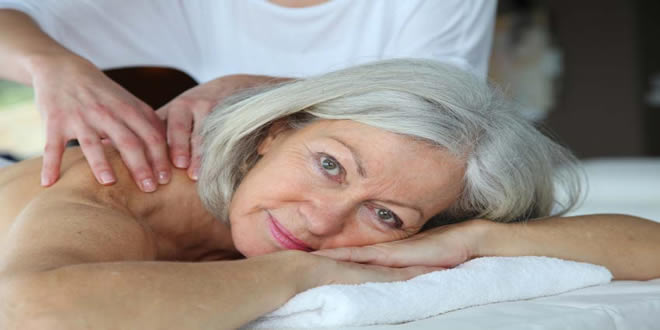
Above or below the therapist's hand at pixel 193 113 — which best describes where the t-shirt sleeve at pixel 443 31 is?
above

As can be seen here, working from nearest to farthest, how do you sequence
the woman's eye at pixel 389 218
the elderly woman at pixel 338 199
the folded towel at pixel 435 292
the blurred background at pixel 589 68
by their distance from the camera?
the folded towel at pixel 435 292
the elderly woman at pixel 338 199
the woman's eye at pixel 389 218
the blurred background at pixel 589 68

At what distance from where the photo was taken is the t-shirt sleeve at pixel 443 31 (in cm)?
200

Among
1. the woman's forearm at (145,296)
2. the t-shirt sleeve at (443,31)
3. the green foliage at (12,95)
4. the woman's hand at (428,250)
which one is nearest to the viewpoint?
the woman's forearm at (145,296)

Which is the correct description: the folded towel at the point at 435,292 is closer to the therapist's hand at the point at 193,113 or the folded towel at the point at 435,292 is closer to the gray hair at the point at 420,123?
the gray hair at the point at 420,123

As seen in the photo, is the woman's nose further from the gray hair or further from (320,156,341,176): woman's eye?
the gray hair

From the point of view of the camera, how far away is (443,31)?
201 cm

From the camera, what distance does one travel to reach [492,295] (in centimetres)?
126

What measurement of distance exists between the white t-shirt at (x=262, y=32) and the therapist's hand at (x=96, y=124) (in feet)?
1.64

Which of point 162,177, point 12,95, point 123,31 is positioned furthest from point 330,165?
point 12,95

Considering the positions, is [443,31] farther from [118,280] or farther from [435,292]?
[118,280]

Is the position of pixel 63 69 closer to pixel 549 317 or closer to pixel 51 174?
pixel 51 174

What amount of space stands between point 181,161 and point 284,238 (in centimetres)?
33

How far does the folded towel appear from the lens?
1.08m

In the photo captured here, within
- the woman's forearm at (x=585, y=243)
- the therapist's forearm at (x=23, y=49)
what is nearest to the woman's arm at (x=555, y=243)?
the woman's forearm at (x=585, y=243)
